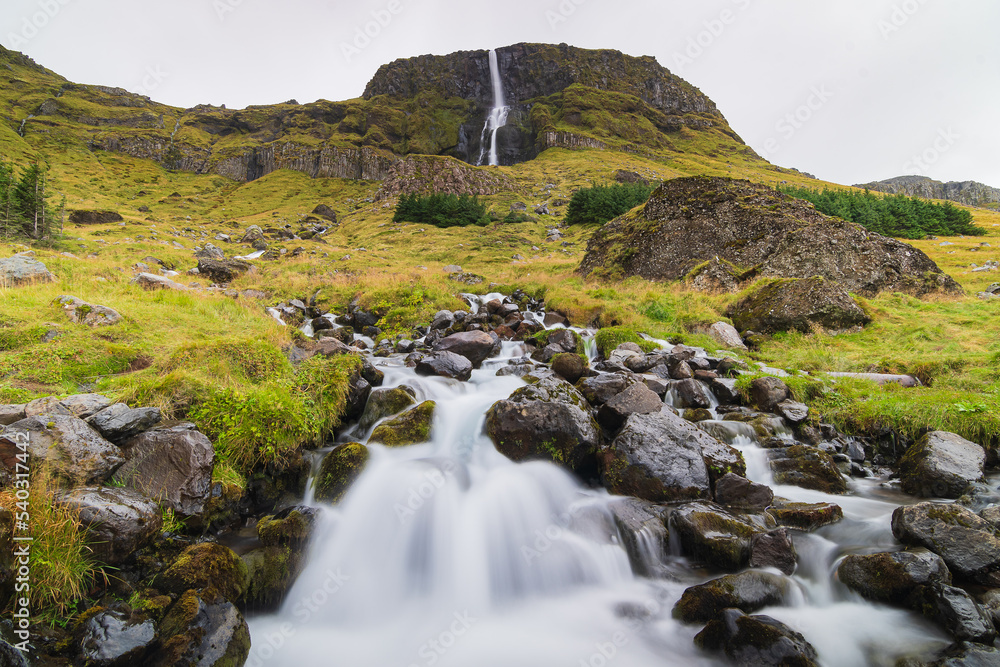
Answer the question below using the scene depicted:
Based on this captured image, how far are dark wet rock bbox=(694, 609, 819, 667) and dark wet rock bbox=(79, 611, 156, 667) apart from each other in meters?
5.61

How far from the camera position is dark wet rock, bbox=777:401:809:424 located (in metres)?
8.73

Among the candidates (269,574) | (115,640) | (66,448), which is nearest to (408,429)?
(269,574)

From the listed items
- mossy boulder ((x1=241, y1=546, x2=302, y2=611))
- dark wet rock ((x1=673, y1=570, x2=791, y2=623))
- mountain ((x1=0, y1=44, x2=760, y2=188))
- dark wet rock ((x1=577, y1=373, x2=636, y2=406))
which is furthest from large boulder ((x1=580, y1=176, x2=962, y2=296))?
mountain ((x1=0, y1=44, x2=760, y2=188))

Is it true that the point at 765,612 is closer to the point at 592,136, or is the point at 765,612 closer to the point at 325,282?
the point at 325,282

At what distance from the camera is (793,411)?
8.90 meters

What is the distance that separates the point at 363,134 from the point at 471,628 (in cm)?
13067

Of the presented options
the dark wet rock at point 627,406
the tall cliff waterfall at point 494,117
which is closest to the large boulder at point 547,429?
the dark wet rock at point 627,406

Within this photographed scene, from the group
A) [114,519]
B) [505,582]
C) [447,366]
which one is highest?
[447,366]

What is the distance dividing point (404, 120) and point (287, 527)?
13121 cm

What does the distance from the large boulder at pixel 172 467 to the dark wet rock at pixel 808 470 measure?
926 cm

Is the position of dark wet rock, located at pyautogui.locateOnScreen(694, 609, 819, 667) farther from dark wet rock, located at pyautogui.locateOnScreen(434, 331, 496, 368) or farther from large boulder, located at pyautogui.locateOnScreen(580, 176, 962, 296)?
large boulder, located at pyautogui.locateOnScreen(580, 176, 962, 296)

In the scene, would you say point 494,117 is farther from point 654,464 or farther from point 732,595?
point 732,595

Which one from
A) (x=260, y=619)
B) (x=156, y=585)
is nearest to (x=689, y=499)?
(x=260, y=619)

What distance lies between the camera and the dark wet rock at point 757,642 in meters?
4.03
